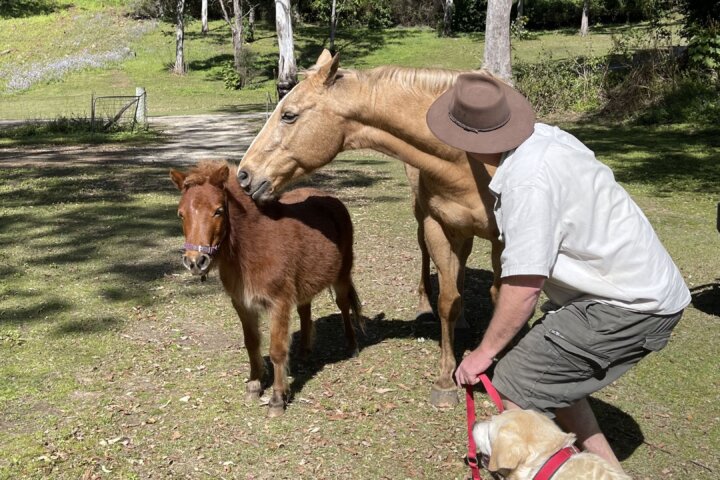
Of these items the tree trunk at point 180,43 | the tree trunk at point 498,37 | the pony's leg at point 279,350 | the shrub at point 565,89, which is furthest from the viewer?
the tree trunk at point 180,43

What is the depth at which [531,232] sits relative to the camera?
10.4ft

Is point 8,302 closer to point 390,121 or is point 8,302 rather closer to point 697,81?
point 390,121

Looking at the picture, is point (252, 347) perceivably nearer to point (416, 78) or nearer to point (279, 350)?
point (279, 350)

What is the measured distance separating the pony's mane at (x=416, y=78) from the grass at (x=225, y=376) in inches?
94.9

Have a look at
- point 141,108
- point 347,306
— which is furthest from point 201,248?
point 141,108

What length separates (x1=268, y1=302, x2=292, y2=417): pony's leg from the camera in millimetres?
5586

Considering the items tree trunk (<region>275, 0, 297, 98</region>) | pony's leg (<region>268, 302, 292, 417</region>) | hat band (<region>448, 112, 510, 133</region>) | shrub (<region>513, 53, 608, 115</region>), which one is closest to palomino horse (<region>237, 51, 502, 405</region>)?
pony's leg (<region>268, 302, 292, 417</region>)

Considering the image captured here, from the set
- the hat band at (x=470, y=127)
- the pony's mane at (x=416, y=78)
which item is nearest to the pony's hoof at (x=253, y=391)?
the pony's mane at (x=416, y=78)

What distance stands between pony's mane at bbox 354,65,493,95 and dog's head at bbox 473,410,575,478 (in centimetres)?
243

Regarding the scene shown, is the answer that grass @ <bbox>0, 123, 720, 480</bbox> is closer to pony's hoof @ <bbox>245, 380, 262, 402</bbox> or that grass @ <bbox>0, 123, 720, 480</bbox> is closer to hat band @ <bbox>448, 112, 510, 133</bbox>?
pony's hoof @ <bbox>245, 380, 262, 402</bbox>

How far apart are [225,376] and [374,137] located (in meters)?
2.52

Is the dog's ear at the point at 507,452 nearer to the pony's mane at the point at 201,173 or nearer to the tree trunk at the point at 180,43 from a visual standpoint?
the pony's mane at the point at 201,173

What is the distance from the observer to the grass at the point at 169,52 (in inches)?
1326

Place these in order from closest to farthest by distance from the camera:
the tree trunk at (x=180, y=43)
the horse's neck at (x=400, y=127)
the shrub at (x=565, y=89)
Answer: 1. the horse's neck at (x=400, y=127)
2. the shrub at (x=565, y=89)
3. the tree trunk at (x=180, y=43)
